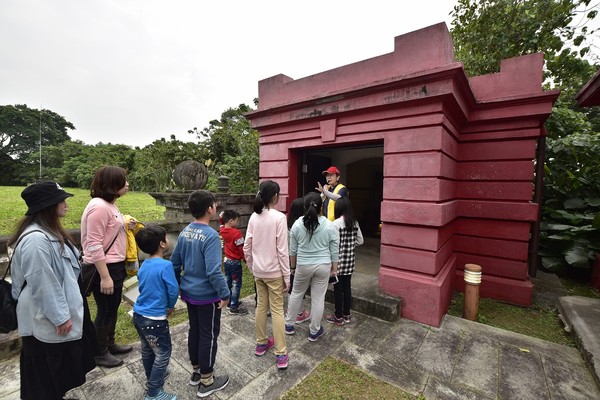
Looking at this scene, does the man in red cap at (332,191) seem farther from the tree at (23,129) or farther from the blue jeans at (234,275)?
the tree at (23,129)

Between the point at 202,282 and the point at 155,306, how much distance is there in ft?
1.28

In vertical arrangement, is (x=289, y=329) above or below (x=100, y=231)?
below

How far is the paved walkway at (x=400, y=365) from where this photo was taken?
8.27 feet

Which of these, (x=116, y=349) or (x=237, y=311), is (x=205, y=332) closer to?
(x=116, y=349)

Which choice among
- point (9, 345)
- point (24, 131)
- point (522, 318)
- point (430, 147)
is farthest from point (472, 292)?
point (24, 131)

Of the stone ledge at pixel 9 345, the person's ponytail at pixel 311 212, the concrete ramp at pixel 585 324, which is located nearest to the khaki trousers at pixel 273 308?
the person's ponytail at pixel 311 212

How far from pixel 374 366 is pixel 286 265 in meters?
1.50

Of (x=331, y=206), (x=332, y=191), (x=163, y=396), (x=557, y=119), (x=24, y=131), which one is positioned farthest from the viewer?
(x=24, y=131)

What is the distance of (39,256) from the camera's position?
5.89ft

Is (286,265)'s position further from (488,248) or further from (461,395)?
(488,248)

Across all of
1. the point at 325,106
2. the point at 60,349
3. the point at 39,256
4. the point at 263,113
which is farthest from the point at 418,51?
the point at 60,349

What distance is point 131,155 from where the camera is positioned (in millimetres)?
25594

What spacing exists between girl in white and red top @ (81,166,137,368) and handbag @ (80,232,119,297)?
0.06ft

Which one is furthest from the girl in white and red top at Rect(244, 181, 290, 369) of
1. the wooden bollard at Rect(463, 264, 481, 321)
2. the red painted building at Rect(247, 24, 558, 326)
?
the wooden bollard at Rect(463, 264, 481, 321)
